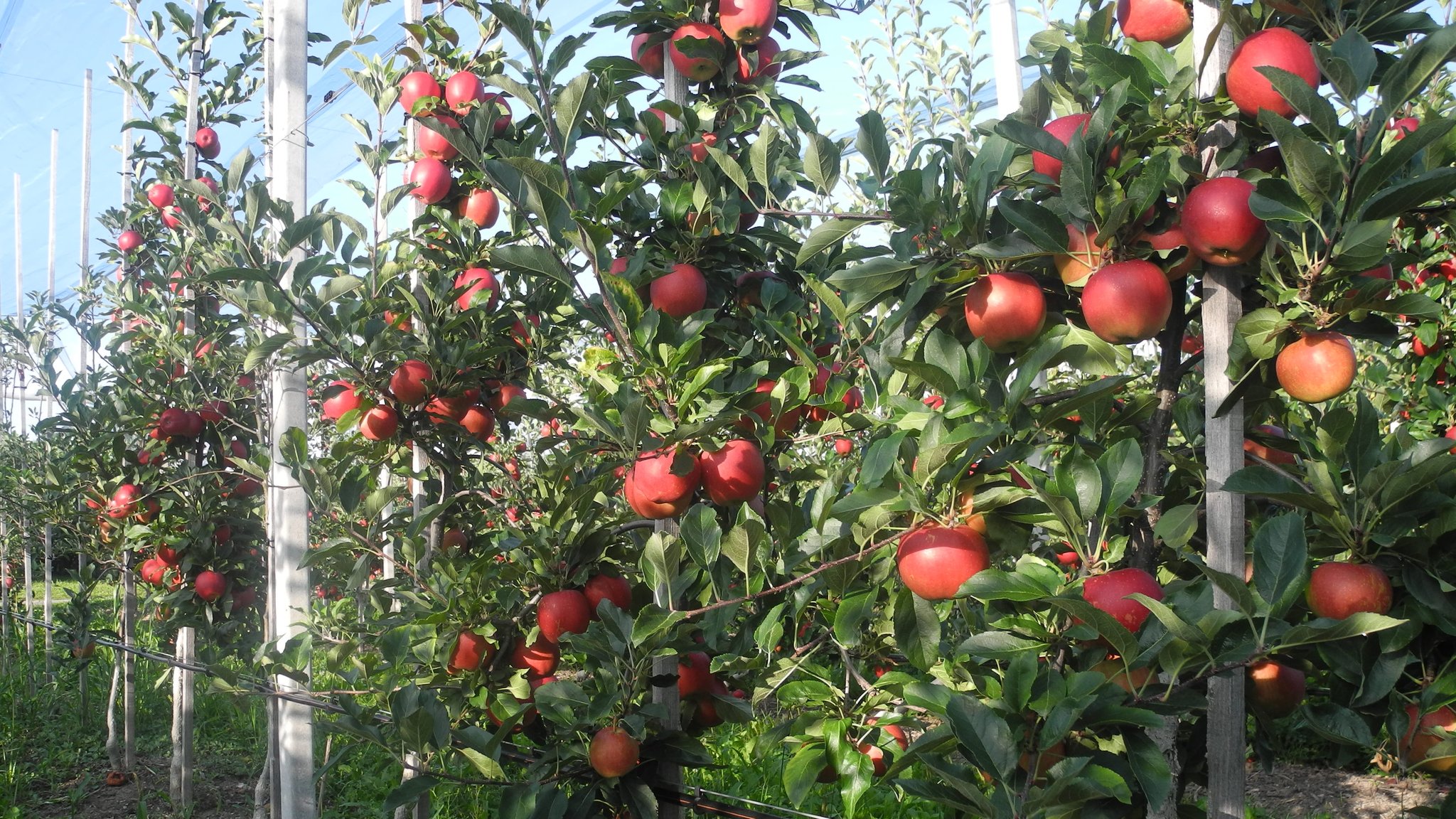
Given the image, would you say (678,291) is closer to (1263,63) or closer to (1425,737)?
(1263,63)

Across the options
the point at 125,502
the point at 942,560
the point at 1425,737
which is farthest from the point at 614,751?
the point at 125,502

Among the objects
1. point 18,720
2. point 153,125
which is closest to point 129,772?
point 18,720

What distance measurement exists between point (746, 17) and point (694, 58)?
0.11m

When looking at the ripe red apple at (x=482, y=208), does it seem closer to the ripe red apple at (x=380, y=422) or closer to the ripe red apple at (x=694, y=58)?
the ripe red apple at (x=380, y=422)

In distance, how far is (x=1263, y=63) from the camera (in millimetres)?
953

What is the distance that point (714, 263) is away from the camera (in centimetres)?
167

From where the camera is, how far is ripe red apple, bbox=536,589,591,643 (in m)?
1.59

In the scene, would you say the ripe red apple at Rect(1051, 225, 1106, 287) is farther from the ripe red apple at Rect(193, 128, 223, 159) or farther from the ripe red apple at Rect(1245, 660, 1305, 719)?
the ripe red apple at Rect(193, 128, 223, 159)

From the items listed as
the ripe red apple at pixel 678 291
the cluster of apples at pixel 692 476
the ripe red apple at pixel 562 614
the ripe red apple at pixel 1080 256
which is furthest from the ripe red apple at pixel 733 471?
the ripe red apple at pixel 1080 256

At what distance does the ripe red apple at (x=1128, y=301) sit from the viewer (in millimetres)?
981

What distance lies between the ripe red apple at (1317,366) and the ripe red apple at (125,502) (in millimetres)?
3502

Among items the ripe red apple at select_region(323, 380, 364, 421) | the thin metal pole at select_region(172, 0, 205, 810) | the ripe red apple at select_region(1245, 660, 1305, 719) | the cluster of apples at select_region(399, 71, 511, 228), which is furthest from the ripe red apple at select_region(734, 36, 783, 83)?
the thin metal pole at select_region(172, 0, 205, 810)

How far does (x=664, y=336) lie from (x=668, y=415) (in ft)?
0.44

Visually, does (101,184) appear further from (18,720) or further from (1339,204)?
(1339,204)
